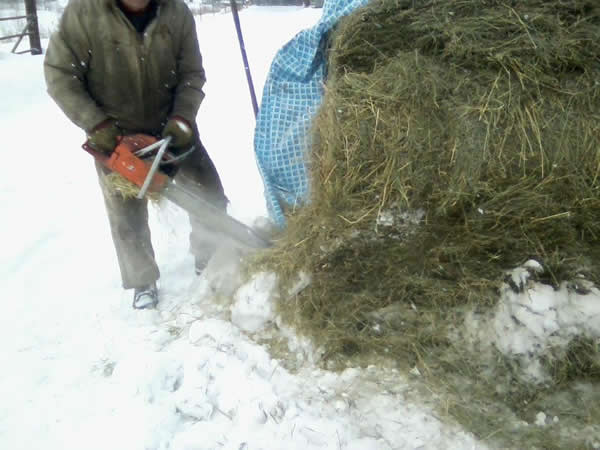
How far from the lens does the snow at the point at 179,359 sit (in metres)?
2.00

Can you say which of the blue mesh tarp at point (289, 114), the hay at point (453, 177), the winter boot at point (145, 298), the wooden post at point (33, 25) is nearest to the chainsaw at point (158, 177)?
the blue mesh tarp at point (289, 114)

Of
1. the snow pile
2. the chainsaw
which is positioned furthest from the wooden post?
the snow pile

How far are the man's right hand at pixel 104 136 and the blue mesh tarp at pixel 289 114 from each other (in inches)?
35.8

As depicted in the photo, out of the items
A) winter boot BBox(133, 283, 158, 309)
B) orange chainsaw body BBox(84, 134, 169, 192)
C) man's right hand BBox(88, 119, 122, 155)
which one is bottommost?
winter boot BBox(133, 283, 158, 309)

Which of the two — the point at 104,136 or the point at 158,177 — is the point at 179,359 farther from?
the point at 104,136

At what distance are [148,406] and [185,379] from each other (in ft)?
0.69

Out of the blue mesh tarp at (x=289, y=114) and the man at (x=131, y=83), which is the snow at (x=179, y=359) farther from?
the blue mesh tarp at (x=289, y=114)

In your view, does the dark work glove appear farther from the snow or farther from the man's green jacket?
the snow

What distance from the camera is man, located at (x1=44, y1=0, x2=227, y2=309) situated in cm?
253

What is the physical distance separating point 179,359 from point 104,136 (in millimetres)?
1241

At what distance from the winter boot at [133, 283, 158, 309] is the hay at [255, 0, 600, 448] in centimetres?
113

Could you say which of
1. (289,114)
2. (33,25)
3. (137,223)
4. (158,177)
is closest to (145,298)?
(137,223)

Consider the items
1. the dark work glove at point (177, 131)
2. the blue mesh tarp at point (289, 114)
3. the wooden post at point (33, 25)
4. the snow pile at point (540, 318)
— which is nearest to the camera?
the snow pile at point (540, 318)

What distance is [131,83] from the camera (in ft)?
8.91
